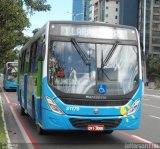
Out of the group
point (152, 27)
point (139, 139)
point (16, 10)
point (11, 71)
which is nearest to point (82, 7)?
point (152, 27)

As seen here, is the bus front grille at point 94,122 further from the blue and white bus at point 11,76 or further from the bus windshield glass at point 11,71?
the bus windshield glass at point 11,71

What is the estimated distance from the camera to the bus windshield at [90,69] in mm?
11414

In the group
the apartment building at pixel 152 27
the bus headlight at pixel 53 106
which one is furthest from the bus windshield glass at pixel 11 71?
the apartment building at pixel 152 27

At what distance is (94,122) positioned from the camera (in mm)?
11305

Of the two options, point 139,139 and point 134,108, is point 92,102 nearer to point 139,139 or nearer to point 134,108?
point 134,108

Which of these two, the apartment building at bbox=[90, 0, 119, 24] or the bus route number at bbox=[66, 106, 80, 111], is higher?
the apartment building at bbox=[90, 0, 119, 24]

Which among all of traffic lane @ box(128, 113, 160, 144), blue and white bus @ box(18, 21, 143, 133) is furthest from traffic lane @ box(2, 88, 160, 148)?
blue and white bus @ box(18, 21, 143, 133)

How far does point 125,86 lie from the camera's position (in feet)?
38.1

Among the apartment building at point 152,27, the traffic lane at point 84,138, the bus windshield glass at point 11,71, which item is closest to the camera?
the traffic lane at point 84,138

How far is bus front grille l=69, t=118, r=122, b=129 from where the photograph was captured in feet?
36.8

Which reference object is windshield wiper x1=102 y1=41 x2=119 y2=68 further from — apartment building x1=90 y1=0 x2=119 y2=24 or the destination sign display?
apartment building x1=90 y1=0 x2=119 y2=24

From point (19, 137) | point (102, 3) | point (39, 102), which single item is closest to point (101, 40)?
point (39, 102)

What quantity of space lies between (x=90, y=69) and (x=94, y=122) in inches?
50.0

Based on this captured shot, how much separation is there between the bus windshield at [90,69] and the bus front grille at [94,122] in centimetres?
64
